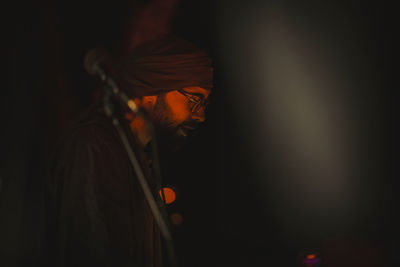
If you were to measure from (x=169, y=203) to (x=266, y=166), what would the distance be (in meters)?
0.75

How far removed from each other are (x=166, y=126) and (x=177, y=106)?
0.13m

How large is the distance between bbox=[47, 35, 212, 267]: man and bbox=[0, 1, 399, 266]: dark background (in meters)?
0.39

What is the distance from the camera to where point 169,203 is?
2.26 meters

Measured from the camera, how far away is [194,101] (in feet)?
5.35

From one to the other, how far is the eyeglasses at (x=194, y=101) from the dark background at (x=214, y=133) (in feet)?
1.40

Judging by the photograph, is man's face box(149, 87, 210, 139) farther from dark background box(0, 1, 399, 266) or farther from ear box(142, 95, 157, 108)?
dark background box(0, 1, 399, 266)

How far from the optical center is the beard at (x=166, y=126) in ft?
5.34

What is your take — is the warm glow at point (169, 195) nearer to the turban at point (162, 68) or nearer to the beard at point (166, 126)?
the beard at point (166, 126)

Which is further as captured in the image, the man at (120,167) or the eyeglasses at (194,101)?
the eyeglasses at (194,101)

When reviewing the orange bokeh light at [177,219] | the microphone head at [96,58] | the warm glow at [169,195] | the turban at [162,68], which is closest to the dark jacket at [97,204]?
the turban at [162,68]

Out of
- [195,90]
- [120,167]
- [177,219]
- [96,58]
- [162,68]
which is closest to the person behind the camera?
[96,58]

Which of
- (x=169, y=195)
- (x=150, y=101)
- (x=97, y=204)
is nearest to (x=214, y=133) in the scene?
(x=169, y=195)

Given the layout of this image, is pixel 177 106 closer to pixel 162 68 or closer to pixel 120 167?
pixel 162 68

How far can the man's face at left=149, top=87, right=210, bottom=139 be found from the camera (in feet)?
5.27
